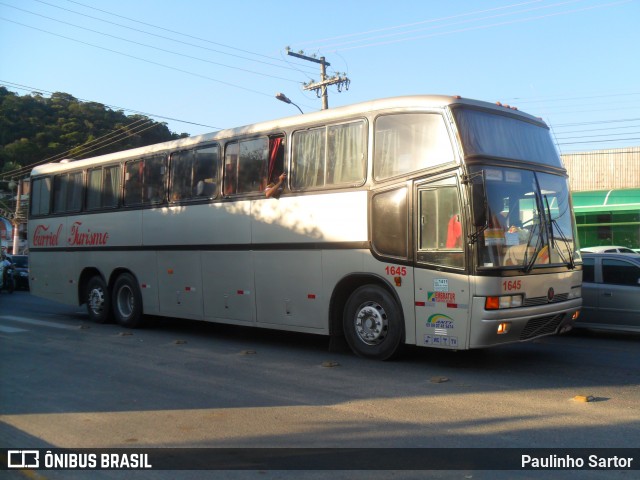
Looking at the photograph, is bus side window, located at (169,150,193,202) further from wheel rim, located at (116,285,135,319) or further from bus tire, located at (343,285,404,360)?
bus tire, located at (343,285,404,360)

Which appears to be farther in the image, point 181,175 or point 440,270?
point 181,175

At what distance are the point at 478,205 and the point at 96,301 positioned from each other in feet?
34.7

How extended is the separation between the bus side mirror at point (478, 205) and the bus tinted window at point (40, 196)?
1273 cm

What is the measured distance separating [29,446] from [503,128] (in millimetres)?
7270

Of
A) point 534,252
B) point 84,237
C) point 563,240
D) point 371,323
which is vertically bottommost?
point 371,323

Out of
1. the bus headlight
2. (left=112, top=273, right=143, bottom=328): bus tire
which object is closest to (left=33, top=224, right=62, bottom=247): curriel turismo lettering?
(left=112, top=273, right=143, bottom=328): bus tire

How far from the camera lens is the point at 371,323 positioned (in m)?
9.66

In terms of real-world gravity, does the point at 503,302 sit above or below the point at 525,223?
below

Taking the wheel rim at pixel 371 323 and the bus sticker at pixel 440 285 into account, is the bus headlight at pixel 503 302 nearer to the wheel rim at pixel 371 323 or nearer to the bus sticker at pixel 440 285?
the bus sticker at pixel 440 285

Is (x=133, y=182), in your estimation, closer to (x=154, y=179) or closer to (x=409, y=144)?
(x=154, y=179)

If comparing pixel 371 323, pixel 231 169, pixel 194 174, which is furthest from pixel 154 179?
pixel 371 323

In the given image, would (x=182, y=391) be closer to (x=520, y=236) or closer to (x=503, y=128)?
(x=520, y=236)

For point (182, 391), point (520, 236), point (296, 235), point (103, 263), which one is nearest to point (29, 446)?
point (182, 391)

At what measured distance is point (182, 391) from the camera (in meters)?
7.91
